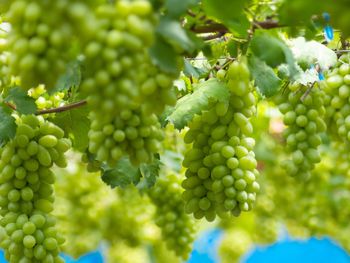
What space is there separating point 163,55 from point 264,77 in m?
0.53

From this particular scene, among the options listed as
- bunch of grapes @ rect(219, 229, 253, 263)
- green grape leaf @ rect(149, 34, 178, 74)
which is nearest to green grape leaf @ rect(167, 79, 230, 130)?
green grape leaf @ rect(149, 34, 178, 74)

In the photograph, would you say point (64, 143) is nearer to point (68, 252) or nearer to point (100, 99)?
point (100, 99)

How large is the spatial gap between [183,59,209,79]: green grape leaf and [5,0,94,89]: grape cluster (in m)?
0.54

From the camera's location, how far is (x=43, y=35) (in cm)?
91

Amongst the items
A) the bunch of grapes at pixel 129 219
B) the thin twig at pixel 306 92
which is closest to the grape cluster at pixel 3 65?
the thin twig at pixel 306 92

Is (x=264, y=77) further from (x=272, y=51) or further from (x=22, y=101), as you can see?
(x=22, y=101)

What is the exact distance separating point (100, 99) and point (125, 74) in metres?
0.06

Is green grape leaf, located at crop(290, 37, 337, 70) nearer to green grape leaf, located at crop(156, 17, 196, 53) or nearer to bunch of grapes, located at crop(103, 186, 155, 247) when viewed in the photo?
green grape leaf, located at crop(156, 17, 196, 53)

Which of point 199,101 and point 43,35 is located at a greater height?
point 43,35

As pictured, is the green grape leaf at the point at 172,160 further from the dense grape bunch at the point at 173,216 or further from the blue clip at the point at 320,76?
the blue clip at the point at 320,76

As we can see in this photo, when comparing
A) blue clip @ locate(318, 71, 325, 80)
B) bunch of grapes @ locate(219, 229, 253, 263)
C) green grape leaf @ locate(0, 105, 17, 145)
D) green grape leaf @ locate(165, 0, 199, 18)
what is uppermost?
green grape leaf @ locate(165, 0, 199, 18)

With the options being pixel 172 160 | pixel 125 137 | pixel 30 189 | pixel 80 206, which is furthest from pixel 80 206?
pixel 125 137

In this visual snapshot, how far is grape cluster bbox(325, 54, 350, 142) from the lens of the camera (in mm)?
1696

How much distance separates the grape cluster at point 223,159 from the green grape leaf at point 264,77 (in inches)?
1.3
